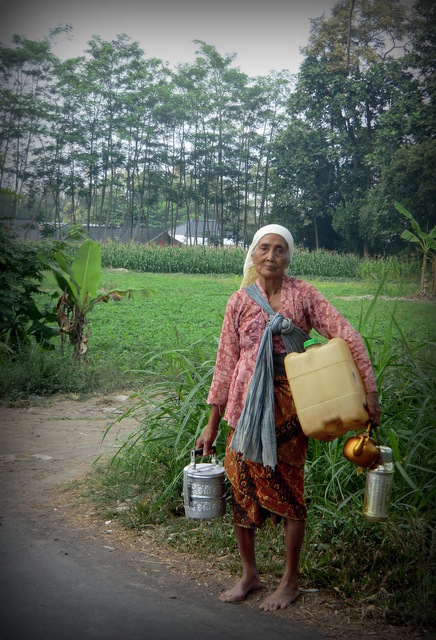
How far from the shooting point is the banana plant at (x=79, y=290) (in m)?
6.67

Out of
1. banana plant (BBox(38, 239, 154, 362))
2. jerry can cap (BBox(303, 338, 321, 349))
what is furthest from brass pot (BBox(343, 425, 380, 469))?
banana plant (BBox(38, 239, 154, 362))

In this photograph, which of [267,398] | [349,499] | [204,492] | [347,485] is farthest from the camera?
[347,485]

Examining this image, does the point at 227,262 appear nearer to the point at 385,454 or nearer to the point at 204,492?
the point at 204,492

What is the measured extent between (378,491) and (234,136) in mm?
3946

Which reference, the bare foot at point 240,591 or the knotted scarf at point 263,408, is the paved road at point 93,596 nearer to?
the bare foot at point 240,591

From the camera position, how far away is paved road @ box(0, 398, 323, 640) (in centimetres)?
232

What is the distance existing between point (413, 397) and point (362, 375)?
102 centimetres

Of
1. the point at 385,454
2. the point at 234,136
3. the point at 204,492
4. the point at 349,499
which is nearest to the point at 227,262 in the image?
the point at 234,136

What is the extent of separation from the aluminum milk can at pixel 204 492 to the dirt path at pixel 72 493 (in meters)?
0.34

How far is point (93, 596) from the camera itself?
260cm

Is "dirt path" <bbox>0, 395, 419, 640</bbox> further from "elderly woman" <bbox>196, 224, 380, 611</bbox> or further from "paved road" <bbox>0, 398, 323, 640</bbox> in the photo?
"elderly woman" <bbox>196, 224, 380, 611</bbox>

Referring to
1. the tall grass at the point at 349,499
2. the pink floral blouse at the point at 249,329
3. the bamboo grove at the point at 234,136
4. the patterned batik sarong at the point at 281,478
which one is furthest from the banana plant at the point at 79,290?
the patterned batik sarong at the point at 281,478

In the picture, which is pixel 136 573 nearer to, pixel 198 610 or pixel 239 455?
pixel 198 610

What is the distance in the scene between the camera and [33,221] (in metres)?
6.48
